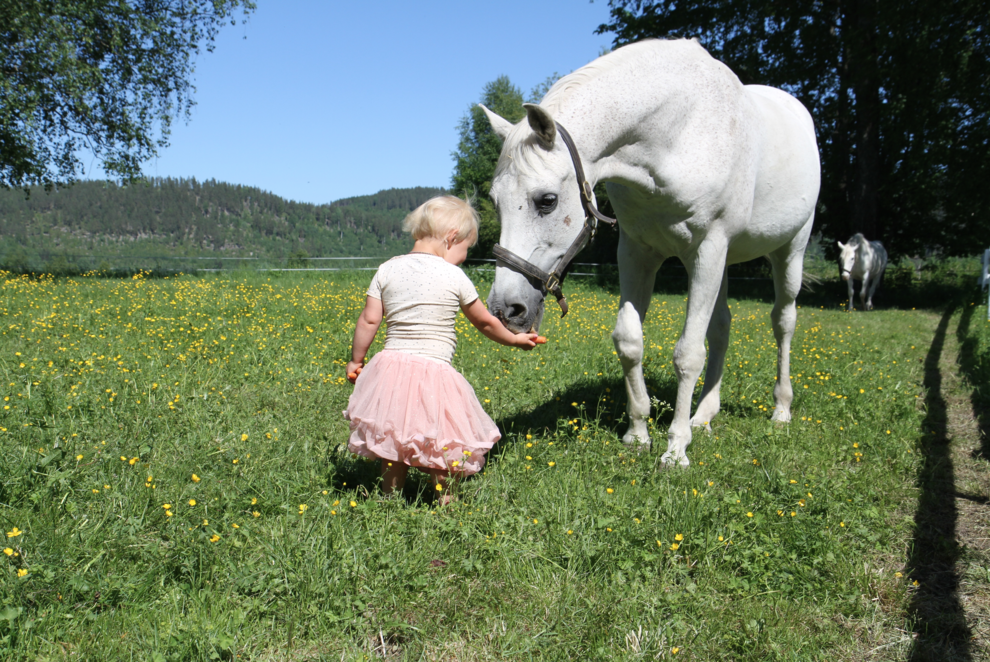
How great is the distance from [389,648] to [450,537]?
0.63 metres

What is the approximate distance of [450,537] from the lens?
9.07ft

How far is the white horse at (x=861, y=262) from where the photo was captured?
16.2 m

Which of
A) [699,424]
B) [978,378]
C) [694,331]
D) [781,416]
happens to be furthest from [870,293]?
[694,331]

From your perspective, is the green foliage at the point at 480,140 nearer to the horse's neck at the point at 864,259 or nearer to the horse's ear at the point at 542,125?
the horse's neck at the point at 864,259

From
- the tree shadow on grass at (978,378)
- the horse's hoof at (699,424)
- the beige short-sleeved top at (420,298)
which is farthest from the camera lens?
the tree shadow on grass at (978,378)

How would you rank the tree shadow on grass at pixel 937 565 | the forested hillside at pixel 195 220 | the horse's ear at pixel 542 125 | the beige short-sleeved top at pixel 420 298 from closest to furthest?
the tree shadow on grass at pixel 937 565
the horse's ear at pixel 542 125
the beige short-sleeved top at pixel 420 298
the forested hillside at pixel 195 220

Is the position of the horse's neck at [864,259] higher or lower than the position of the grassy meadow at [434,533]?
higher

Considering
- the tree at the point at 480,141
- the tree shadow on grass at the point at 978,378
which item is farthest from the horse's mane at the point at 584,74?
the tree at the point at 480,141

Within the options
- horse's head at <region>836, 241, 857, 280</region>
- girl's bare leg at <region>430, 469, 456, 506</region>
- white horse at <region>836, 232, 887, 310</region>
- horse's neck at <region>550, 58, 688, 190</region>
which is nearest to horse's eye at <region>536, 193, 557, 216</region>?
horse's neck at <region>550, 58, 688, 190</region>

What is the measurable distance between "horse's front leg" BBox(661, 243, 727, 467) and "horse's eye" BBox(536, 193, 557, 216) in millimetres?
1140

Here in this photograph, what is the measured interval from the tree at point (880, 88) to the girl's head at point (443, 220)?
689 inches

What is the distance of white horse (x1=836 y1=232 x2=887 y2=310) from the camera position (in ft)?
53.3

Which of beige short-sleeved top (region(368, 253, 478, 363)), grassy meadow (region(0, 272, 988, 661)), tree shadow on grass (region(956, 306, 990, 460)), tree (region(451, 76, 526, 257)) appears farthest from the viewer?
tree (region(451, 76, 526, 257))

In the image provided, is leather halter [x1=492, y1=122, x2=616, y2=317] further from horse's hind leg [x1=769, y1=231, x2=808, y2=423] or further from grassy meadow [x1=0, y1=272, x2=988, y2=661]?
horse's hind leg [x1=769, y1=231, x2=808, y2=423]
